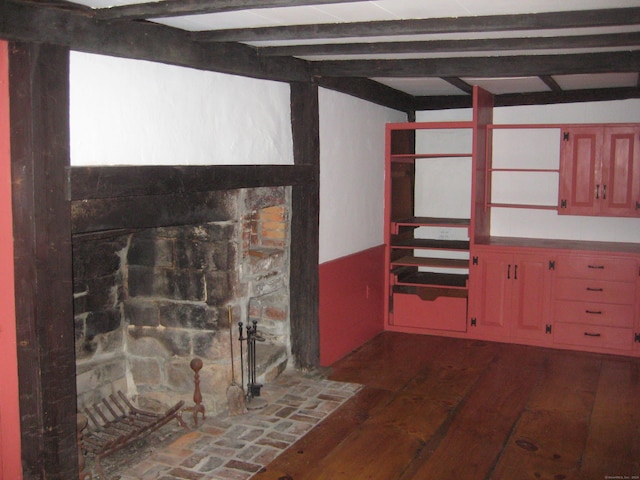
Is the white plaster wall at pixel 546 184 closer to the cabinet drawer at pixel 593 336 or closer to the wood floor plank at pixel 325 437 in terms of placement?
the cabinet drawer at pixel 593 336

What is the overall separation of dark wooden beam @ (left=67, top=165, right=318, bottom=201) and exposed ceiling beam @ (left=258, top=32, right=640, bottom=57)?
2.52 ft

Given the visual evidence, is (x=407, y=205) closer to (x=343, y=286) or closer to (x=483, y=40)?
(x=343, y=286)

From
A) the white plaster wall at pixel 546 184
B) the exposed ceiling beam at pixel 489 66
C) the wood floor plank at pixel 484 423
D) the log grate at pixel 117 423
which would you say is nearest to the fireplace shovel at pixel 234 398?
the log grate at pixel 117 423

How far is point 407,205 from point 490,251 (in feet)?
4.04

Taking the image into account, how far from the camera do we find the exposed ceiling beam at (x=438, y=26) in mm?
2777

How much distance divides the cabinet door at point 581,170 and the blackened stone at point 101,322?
4.01 meters

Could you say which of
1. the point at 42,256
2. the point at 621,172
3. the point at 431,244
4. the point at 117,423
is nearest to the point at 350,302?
the point at 431,244

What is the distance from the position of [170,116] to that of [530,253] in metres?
3.62

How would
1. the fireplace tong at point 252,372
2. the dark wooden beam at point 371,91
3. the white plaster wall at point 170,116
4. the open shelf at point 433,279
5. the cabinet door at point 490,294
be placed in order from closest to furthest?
the white plaster wall at point 170,116
the fireplace tong at point 252,372
the dark wooden beam at point 371,91
the cabinet door at point 490,294
the open shelf at point 433,279

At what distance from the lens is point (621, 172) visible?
562 centimetres

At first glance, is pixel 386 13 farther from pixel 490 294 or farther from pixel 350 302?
pixel 490 294

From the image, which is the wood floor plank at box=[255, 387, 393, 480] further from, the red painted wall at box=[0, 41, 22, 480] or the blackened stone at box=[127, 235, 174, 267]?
the blackened stone at box=[127, 235, 174, 267]

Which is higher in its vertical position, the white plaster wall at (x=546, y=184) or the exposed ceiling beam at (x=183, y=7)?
the exposed ceiling beam at (x=183, y=7)

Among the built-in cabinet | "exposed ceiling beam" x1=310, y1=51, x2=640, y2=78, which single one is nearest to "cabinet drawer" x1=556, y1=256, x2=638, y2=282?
the built-in cabinet
